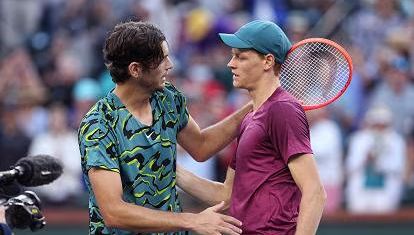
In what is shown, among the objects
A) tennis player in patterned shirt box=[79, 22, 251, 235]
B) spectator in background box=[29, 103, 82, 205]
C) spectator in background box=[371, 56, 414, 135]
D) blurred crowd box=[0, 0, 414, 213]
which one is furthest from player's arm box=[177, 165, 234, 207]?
spectator in background box=[371, 56, 414, 135]

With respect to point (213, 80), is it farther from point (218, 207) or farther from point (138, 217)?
point (138, 217)

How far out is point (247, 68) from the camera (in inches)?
224

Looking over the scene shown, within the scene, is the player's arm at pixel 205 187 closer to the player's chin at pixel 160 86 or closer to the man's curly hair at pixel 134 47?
the player's chin at pixel 160 86

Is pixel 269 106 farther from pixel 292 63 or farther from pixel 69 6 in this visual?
pixel 69 6

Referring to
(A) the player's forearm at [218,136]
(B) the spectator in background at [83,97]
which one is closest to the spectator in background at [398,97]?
(B) the spectator in background at [83,97]

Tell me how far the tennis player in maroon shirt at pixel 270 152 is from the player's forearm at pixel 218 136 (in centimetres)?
31

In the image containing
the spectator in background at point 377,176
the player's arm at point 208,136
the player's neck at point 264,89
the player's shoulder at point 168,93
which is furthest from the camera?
the spectator in background at point 377,176

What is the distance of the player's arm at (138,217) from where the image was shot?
5.47 m

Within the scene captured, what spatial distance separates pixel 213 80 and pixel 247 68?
19.2 ft

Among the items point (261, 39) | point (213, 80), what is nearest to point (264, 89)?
point (261, 39)

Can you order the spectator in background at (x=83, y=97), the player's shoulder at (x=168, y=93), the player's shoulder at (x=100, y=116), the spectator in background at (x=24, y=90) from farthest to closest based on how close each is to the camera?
the spectator in background at (x=24, y=90)
the spectator in background at (x=83, y=97)
the player's shoulder at (x=168, y=93)
the player's shoulder at (x=100, y=116)

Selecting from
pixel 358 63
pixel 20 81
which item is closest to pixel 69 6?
pixel 20 81

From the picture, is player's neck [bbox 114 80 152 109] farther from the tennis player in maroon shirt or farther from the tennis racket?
the tennis racket

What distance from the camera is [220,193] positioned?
6.13 metres
